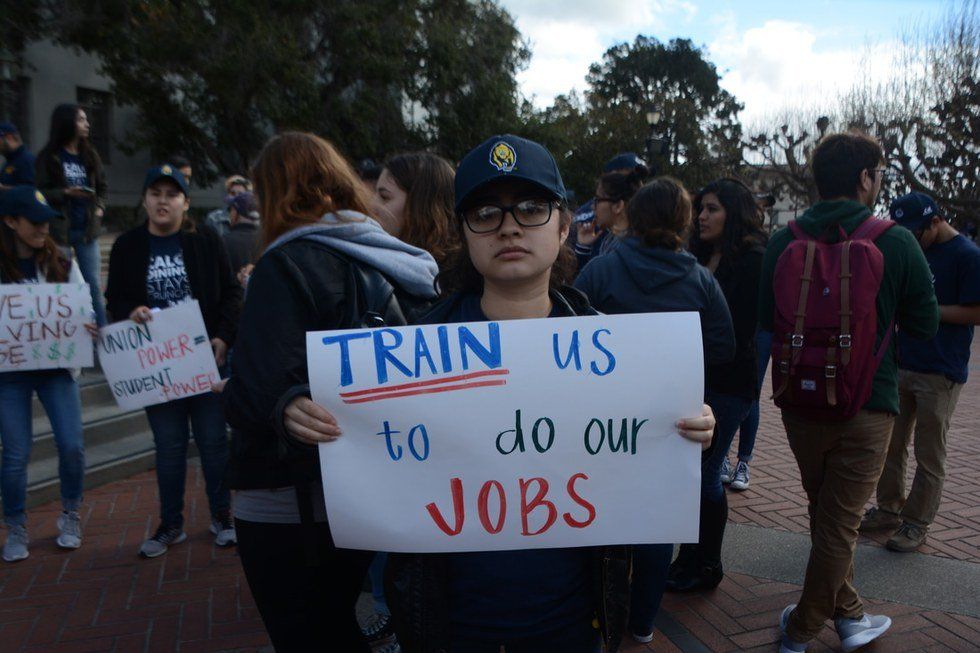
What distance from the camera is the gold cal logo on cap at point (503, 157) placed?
1629 mm

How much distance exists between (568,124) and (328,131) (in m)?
17.3

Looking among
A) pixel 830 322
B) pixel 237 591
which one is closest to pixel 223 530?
pixel 237 591

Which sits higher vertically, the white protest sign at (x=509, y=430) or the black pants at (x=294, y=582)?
the white protest sign at (x=509, y=430)

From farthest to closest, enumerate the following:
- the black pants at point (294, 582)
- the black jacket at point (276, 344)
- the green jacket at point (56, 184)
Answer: the green jacket at point (56, 184), the black pants at point (294, 582), the black jacket at point (276, 344)

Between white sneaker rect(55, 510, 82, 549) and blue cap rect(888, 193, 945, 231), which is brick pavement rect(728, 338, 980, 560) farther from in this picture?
white sneaker rect(55, 510, 82, 549)

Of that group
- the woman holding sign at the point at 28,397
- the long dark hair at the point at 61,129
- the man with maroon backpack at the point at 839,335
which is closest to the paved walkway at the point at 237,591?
the woman holding sign at the point at 28,397

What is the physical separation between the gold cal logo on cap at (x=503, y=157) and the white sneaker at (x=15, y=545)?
150 inches

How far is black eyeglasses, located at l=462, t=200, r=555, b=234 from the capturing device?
1679 millimetres

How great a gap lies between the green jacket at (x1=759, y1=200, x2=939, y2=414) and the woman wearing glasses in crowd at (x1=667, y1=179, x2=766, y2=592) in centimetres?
72

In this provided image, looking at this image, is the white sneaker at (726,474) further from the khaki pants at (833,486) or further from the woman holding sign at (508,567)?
the woman holding sign at (508,567)

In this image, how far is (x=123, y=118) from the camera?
18.3 meters

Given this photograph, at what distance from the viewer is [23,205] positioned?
3871mm

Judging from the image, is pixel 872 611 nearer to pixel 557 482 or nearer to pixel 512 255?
pixel 557 482

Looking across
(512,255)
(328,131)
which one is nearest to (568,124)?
(328,131)
